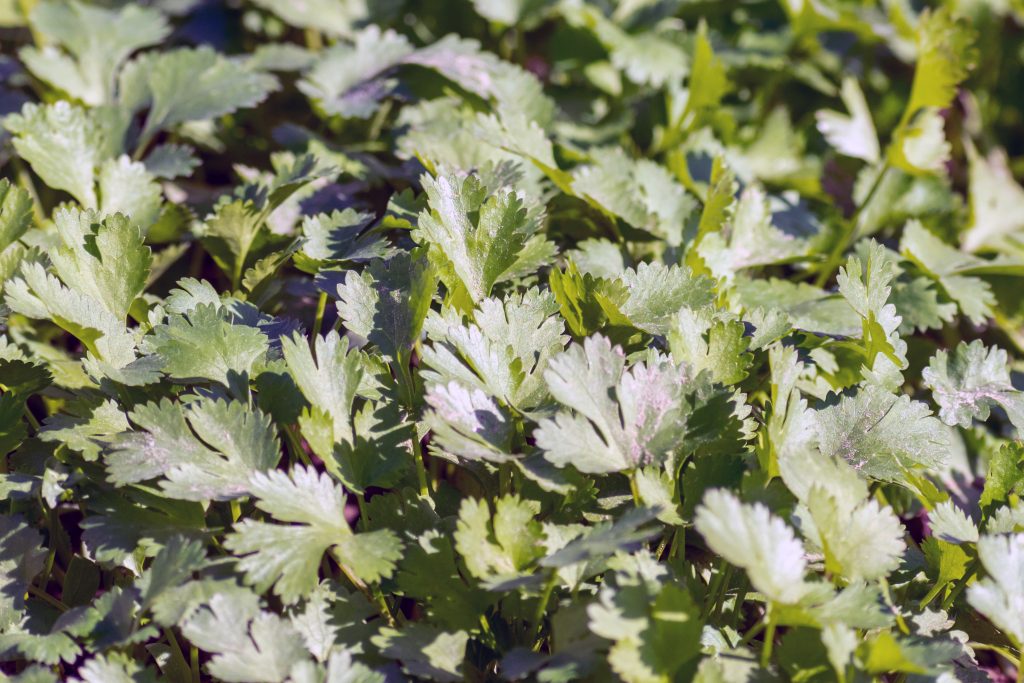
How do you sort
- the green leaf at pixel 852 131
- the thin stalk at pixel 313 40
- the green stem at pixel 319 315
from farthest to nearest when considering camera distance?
the thin stalk at pixel 313 40 < the green leaf at pixel 852 131 < the green stem at pixel 319 315

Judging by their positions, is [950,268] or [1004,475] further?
[950,268]

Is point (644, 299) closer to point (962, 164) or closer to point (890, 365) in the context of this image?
point (890, 365)

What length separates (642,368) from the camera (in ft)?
2.83

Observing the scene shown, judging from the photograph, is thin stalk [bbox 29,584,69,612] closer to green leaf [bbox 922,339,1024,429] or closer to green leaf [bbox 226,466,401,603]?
green leaf [bbox 226,466,401,603]

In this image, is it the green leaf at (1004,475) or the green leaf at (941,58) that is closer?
the green leaf at (1004,475)

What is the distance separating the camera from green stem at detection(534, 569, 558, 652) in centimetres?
77

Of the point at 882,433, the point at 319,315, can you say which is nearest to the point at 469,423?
the point at 319,315

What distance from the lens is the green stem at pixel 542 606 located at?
0.77 m

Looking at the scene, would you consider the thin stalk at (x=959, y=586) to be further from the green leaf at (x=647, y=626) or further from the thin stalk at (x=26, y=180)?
the thin stalk at (x=26, y=180)

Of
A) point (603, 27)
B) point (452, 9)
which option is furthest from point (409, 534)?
point (452, 9)

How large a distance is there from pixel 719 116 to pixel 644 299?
765mm

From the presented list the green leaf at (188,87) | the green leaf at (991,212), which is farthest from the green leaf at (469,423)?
the green leaf at (991,212)

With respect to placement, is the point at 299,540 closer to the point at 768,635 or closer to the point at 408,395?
the point at 408,395

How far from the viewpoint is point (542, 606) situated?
0.80 metres
